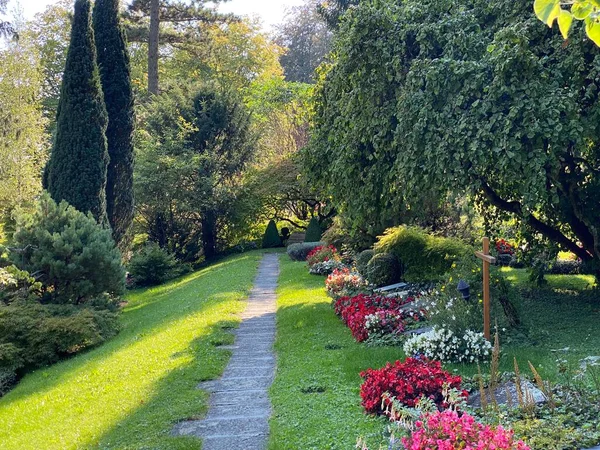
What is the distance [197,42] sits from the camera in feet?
96.8

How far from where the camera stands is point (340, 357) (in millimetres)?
7383

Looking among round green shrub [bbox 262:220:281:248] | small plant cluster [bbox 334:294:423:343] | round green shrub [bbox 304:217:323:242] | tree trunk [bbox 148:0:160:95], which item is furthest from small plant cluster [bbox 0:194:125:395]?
tree trunk [bbox 148:0:160:95]

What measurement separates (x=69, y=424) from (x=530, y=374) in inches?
191

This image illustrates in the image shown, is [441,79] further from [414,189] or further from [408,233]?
[408,233]

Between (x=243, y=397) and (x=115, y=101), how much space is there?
13.8m

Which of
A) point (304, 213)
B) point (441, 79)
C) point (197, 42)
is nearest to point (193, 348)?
point (441, 79)

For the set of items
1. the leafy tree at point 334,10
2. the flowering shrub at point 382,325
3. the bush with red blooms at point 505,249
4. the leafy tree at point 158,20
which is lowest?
the flowering shrub at point 382,325

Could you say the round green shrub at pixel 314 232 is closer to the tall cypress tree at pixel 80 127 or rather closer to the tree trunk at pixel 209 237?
the tree trunk at pixel 209 237

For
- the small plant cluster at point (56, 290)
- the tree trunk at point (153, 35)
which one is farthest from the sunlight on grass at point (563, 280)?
the tree trunk at point (153, 35)

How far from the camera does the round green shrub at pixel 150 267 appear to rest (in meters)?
19.7

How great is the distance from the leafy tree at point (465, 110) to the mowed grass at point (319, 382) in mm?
2396

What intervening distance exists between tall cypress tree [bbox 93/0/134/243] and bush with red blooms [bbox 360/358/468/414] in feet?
46.7

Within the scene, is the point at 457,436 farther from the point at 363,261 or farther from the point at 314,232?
the point at 314,232

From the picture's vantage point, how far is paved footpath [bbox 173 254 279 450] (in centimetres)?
508
